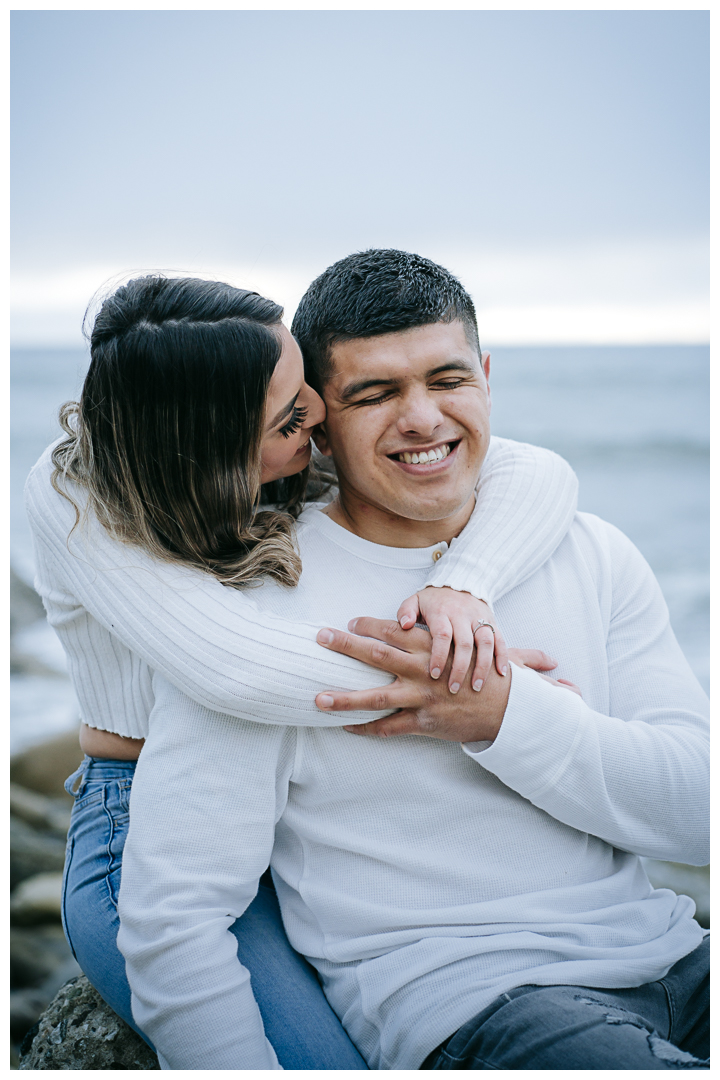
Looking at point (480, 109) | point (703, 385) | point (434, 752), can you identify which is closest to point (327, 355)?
point (434, 752)

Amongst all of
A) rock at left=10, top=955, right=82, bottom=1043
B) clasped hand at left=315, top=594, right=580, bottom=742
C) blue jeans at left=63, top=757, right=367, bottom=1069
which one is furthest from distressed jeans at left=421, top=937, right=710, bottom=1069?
rock at left=10, top=955, right=82, bottom=1043

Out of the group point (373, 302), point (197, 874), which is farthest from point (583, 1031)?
point (373, 302)

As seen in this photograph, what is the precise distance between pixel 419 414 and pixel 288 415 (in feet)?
1.12

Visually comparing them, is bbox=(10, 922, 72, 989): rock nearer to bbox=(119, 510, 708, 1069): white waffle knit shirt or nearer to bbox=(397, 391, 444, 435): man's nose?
bbox=(119, 510, 708, 1069): white waffle knit shirt

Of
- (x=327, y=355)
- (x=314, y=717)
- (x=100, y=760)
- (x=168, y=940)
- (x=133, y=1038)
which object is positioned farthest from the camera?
(x=100, y=760)

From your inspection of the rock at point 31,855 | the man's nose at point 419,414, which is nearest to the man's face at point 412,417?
the man's nose at point 419,414

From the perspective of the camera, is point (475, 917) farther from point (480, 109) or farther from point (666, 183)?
point (666, 183)

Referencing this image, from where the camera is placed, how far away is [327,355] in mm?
2086

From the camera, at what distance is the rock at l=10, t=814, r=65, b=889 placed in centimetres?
431

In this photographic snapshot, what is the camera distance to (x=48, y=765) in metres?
5.37

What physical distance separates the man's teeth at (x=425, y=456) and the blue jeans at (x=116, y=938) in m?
1.19

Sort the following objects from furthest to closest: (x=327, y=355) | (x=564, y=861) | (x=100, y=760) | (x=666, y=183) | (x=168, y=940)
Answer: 1. (x=666, y=183)
2. (x=100, y=760)
3. (x=327, y=355)
4. (x=564, y=861)
5. (x=168, y=940)

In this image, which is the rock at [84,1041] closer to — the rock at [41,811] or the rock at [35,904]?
the rock at [35,904]

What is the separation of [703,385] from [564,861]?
20.8m
